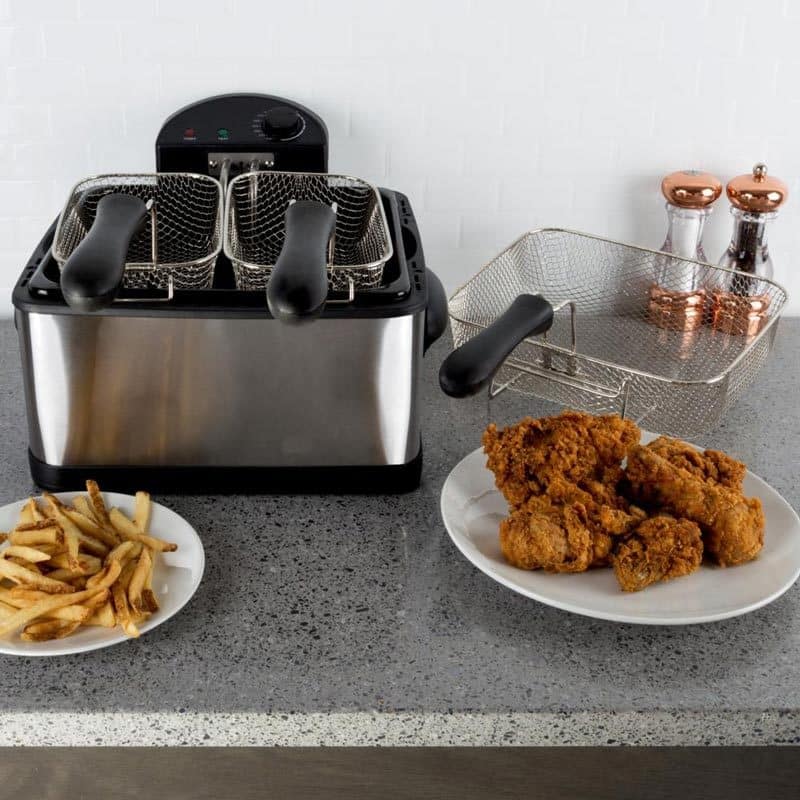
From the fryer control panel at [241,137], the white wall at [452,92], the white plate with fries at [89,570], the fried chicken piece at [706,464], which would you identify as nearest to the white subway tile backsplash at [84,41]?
the white wall at [452,92]

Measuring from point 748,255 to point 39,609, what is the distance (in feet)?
3.44

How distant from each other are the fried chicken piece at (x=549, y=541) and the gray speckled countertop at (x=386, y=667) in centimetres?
5

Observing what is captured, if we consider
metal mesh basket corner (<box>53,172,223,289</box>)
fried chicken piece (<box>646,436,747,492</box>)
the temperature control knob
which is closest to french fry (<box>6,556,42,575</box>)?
metal mesh basket corner (<box>53,172,223,289</box>)

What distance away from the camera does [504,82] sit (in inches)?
57.9

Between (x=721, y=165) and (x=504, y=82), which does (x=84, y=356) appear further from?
(x=721, y=165)

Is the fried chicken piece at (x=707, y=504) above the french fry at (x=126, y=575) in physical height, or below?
above

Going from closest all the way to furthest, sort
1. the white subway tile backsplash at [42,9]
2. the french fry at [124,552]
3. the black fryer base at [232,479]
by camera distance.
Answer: the french fry at [124,552] < the black fryer base at [232,479] < the white subway tile backsplash at [42,9]

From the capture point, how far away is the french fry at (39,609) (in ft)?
2.85

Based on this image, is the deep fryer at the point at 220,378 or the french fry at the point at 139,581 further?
the deep fryer at the point at 220,378

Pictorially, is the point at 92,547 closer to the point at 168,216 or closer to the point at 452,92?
the point at 168,216

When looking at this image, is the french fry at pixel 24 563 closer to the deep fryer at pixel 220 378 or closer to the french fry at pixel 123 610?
the french fry at pixel 123 610

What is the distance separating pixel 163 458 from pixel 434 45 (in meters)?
0.69

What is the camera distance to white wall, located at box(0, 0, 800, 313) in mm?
1419

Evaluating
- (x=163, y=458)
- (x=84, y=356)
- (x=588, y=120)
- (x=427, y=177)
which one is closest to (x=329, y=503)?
(x=163, y=458)
